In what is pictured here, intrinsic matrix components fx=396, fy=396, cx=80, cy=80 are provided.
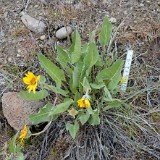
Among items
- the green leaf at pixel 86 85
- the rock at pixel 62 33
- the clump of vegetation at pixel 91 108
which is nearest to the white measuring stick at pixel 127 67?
the clump of vegetation at pixel 91 108

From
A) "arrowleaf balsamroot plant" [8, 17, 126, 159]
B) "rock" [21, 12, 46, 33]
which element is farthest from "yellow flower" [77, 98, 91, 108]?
"rock" [21, 12, 46, 33]

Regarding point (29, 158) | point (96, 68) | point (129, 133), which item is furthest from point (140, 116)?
point (29, 158)

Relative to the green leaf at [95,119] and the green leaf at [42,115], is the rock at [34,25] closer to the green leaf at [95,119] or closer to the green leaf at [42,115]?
the green leaf at [42,115]

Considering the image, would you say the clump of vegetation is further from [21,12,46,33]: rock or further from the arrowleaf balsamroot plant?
[21,12,46,33]: rock

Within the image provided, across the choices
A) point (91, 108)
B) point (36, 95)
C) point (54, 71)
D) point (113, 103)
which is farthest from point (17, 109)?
point (113, 103)

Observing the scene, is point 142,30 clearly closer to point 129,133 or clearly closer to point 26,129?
point 129,133

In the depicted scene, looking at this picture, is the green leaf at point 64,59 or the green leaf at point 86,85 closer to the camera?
the green leaf at point 86,85

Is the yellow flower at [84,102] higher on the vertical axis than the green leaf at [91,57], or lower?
lower
